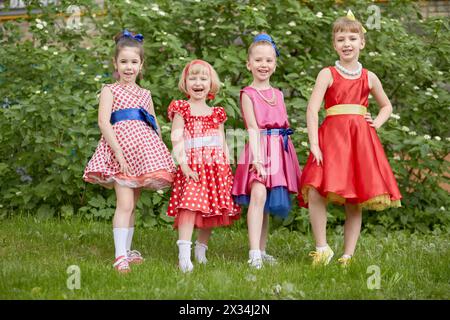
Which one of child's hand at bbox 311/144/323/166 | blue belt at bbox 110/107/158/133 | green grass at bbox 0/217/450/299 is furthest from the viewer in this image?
blue belt at bbox 110/107/158/133

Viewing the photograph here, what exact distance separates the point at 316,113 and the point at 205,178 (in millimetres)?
835

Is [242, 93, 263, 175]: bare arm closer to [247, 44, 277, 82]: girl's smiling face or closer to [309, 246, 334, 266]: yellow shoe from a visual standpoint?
[247, 44, 277, 82]: girl's smiling face

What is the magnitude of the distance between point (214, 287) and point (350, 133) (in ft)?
4.67

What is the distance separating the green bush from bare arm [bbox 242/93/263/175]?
1.47 m

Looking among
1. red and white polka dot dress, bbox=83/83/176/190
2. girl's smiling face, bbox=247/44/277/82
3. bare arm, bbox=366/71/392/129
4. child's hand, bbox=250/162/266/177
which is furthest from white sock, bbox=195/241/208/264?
bare arm, bbox=366/71/392/129

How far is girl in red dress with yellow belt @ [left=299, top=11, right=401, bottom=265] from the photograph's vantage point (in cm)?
504

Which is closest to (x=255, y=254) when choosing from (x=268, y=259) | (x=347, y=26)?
(x=268, y=259)

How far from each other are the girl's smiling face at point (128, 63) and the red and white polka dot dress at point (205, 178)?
0.34 meters

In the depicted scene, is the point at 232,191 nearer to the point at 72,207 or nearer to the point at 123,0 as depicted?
the point at 72,207

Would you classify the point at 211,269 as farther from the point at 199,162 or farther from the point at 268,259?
the point at 199,162

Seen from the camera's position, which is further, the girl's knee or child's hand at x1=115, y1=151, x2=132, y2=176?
the girl's knee

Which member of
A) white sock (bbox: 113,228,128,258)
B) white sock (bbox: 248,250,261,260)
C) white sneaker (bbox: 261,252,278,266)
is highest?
white sock (bbox: 113,228,128,258)

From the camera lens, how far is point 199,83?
17.2 feet
